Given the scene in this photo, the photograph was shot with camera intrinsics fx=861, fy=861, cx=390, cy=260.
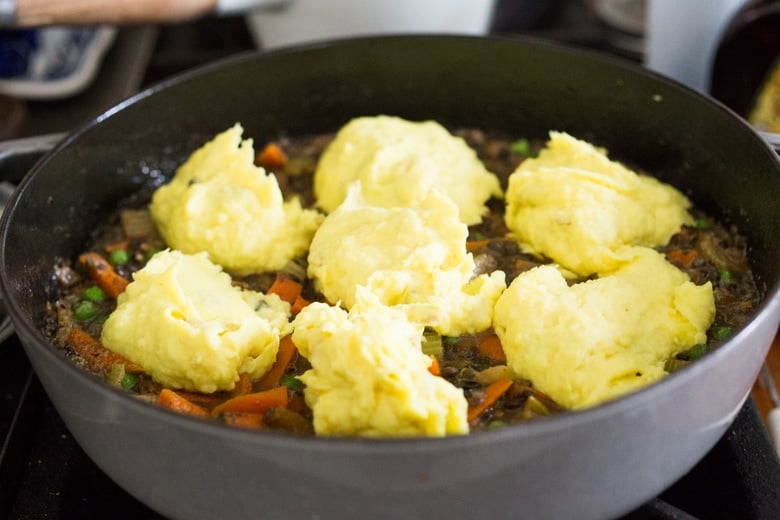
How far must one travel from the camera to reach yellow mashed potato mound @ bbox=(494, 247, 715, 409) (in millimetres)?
1669

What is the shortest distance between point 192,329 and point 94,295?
449mm

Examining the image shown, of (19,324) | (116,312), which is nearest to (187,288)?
(116,312)

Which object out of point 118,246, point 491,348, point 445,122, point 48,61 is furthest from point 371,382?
point 48,61

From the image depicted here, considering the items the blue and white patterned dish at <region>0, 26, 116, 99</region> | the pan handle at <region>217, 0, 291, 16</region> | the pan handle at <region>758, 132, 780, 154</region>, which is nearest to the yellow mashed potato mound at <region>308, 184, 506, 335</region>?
the pan handle at <region>758, 132, 780, 154</region>

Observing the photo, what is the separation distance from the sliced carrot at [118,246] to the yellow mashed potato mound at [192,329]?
1.07ft

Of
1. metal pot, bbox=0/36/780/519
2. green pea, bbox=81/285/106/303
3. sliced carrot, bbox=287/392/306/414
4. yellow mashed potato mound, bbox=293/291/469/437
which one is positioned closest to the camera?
metal pot, bbox=0/36/780/519

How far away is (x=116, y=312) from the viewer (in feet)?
6.27

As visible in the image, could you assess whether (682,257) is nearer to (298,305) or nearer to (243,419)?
(298,305)

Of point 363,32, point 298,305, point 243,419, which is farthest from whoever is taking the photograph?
point 363,32

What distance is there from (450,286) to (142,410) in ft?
2.56

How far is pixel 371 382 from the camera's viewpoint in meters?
1.50

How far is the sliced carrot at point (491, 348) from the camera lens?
182 cm

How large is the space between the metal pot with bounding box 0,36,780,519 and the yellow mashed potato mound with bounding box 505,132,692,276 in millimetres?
194

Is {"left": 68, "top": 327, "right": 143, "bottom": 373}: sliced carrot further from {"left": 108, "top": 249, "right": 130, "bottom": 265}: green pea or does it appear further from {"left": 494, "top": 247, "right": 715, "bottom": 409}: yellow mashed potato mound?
{"left": 494, "top": 247, "right": 715, "bottom": 409}: yellow mashed potato mound
